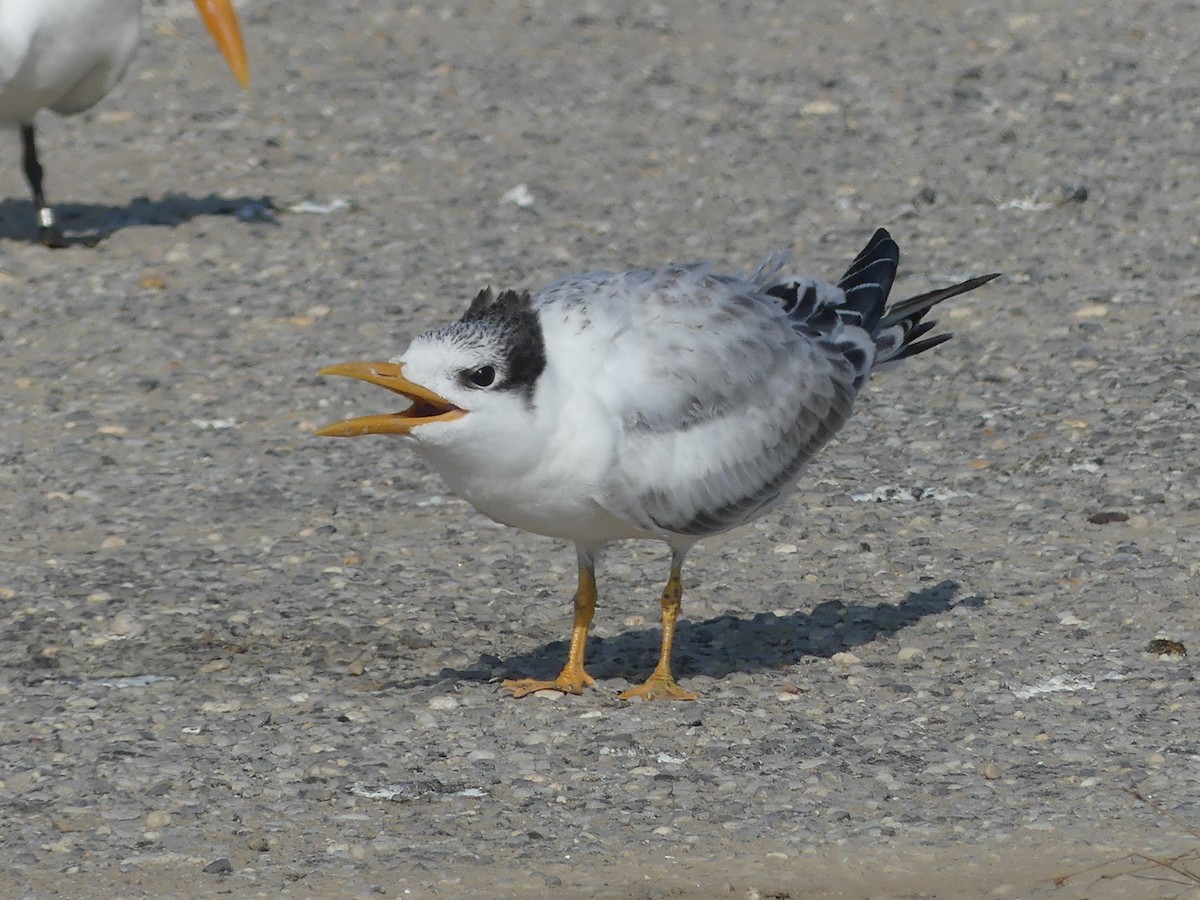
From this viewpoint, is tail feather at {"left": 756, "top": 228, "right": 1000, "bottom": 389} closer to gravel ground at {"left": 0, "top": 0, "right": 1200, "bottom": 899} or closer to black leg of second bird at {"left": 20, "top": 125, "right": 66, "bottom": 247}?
gravel ground at {"left": 0, "top": 0, "right": 1200, "bottom": 899}

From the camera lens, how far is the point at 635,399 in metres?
5.04

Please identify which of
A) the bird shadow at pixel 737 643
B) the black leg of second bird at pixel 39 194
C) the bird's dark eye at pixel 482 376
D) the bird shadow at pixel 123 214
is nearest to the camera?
the bird's dark eye at pixel 482 376

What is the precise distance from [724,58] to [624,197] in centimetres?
265

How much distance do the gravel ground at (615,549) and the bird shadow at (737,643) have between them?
→ 0.08ft

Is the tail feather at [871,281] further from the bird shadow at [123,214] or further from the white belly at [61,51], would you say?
the white belly at [61,51]

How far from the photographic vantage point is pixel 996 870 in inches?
170

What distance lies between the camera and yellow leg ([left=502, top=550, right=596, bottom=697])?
5.42m

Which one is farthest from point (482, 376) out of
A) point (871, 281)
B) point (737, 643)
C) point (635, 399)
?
point (871, 281)

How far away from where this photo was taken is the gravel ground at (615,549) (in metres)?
4.61

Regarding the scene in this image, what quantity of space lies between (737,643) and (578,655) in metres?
0.60

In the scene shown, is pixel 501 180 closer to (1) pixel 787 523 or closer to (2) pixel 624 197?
(2) pixel 624 197

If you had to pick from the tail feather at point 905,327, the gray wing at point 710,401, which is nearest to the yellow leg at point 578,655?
the gray wing at point 710,401

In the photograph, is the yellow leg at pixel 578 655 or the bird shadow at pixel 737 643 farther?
the bird shadow at pixel 737 643

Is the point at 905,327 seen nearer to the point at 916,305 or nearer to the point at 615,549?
the point at 916,305
